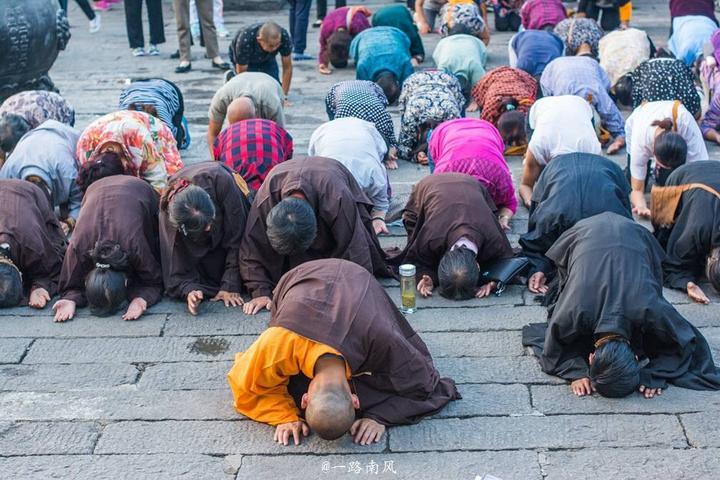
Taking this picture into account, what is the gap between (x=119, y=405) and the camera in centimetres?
491

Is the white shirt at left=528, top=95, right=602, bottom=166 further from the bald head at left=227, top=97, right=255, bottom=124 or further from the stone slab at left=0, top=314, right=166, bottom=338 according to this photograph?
the stone slab at left=0, top=314, right=166, bottom=338

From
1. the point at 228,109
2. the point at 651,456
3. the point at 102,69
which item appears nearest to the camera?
the point at 651,456

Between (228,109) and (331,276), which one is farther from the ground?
(331,276)

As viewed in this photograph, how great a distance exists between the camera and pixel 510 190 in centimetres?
674

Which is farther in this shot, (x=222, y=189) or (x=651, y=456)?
(x=222, y=189)

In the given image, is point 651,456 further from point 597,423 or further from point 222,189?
point 222,189

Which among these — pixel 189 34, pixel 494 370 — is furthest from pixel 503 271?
pixel 189 34

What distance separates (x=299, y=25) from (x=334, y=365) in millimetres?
7793

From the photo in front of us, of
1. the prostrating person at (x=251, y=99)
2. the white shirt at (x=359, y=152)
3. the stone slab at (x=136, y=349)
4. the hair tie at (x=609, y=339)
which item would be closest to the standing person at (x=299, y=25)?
the prostrating person at (x=251, y=99)

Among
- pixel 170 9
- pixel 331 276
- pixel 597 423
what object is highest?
pixel 331 276

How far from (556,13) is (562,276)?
6.25 m

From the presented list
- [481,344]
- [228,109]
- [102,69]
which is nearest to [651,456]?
[481,344]

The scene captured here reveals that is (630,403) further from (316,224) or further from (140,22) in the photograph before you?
(140,22)

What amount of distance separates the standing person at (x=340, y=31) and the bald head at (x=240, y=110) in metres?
3.70
